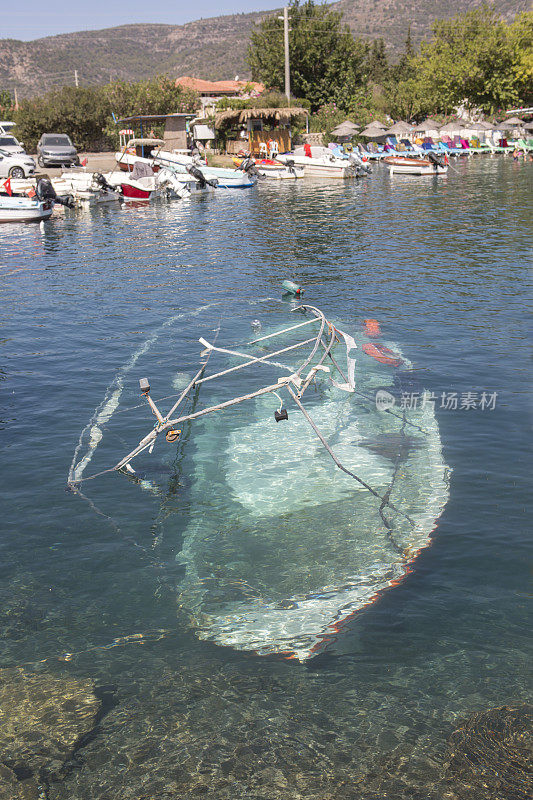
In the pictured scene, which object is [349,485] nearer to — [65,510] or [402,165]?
[65,510]

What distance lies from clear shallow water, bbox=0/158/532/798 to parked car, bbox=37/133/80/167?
32.8m

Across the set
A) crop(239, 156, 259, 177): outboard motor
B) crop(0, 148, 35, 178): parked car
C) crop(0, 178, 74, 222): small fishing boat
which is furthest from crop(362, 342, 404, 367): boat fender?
crop(239, 156, 259, 177): outboard motor

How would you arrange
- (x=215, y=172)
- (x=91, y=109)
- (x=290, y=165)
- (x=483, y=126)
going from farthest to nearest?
(x=483, y=126), (x=91, y=109), (x=290, y=165), (x=215, y=172)

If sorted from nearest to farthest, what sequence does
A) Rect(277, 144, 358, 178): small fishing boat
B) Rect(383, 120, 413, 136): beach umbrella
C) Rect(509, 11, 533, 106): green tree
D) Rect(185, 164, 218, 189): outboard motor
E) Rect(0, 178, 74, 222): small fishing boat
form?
Rect(0, 178, 74, 222): small fishing boat, Rect(185, 164, 218, 189): outboard motor, Rect(277, 144, 358, 178): small fishing boat, Rect(383, 120, 413, 136): beach umbrella, Rect(509, 11, 533, 106): green tree

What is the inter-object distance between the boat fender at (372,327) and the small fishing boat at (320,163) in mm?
39351

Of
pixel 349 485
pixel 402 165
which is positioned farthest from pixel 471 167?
pixel 349 485

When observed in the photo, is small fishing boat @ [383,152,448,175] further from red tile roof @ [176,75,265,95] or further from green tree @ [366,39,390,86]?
red tile roof @ [176,75,265,95]

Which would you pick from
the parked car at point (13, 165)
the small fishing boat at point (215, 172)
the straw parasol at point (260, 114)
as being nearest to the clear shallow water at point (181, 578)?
the parked car at point (13, 165)

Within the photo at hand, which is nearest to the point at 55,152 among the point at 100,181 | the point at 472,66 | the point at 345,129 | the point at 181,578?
the point at 100,181

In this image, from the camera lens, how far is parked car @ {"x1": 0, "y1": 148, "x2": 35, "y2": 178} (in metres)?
41.8

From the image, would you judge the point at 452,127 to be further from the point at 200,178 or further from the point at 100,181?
the point at 100,181

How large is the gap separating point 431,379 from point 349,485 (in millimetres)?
4473

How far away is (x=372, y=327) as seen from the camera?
1708 centimetres

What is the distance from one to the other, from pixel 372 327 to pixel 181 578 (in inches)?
416
